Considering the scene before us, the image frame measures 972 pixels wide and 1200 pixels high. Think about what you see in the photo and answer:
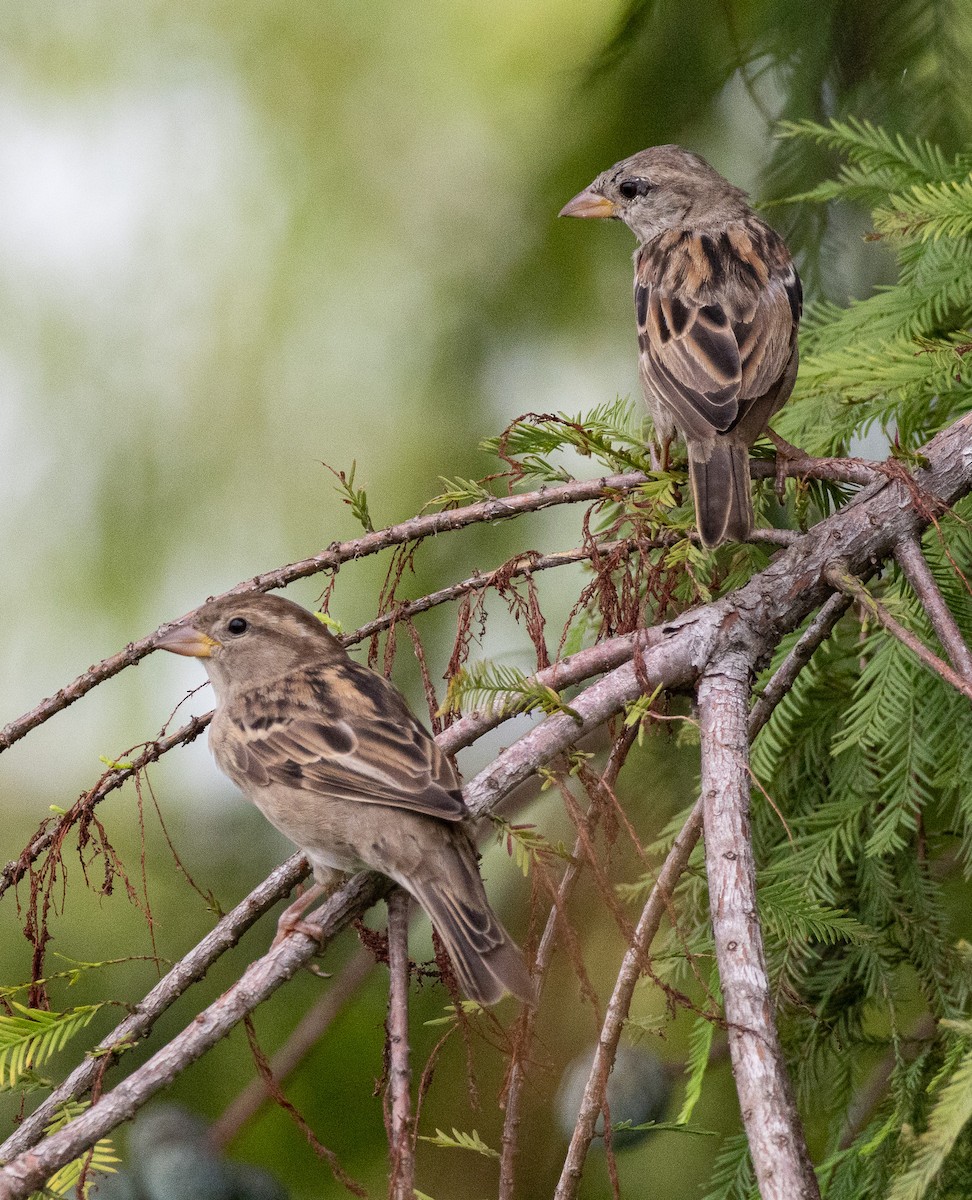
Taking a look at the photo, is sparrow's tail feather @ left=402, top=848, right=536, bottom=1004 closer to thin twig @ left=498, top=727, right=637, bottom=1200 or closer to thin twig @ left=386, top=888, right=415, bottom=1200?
thin twig @ left=498, top=727, right=637, bottom=1200

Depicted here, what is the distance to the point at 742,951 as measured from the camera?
1.72 metres

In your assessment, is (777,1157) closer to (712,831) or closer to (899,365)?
(712,831)

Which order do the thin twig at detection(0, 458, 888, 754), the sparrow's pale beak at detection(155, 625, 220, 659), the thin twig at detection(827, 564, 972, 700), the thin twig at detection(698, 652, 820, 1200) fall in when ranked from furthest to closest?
the sparrow's pale beak at detection(155, 625, 220, 659) < the thin twig at detection(0, 458, 888, 754) < the thin twig at detection(827, 564, 972, 700) < the thin twig at detection(698, 652, 820, 1200)

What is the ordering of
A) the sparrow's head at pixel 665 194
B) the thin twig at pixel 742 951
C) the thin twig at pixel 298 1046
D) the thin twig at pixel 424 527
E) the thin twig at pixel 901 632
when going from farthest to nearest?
1. the sparrow's head at pixel 665 194
2. the thin twig at pixel 298 1046
3. the thin twig at pixel 424 527
4. the thin twig at pixel 901 632
5. the thin twig at pixel 742 951

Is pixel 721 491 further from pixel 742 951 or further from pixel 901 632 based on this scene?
pixel 742 951

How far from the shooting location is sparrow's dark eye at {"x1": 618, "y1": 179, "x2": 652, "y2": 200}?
363 cm

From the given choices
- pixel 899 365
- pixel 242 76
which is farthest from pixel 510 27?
pixel 899 365

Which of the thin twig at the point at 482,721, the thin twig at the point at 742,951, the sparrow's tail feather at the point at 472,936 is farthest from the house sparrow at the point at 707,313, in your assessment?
the sparrow's tail feather at the point at 472,936

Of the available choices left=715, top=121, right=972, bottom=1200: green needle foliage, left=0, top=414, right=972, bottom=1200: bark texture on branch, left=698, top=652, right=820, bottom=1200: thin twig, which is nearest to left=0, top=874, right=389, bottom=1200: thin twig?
left=0, top=414, right=972, bottom=1200: bark texture on branch

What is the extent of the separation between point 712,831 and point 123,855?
2.50m

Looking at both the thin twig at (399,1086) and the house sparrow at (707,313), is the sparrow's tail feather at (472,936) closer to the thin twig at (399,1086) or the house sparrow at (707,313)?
the thin twig at (399,1086)

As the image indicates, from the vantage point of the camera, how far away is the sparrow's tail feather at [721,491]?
8.43 ft

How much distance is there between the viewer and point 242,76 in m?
→ 3.86

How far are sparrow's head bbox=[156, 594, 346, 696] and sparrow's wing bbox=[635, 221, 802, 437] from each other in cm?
102
